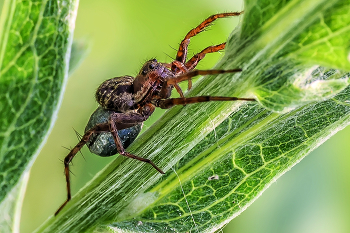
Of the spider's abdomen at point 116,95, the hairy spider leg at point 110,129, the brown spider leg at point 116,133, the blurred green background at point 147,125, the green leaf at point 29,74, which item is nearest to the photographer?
the green leaf at point 29,74

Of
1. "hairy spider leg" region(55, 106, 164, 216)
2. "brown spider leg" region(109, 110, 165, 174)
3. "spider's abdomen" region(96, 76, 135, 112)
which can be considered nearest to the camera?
"brown spider leg" region(109, 110, 165, 174)

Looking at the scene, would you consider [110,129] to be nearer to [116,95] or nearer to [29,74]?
[116,95]

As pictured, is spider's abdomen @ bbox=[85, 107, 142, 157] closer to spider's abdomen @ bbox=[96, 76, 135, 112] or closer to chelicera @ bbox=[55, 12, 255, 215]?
chelicera @ bbox=[55, 12, 255, 215]

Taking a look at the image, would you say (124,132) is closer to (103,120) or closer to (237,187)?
(103,120)

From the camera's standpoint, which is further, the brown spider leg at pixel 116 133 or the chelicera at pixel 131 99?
the chelicera at pixel 131 99

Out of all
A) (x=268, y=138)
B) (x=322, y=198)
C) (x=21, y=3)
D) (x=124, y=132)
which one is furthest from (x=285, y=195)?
(x=21, y=3)

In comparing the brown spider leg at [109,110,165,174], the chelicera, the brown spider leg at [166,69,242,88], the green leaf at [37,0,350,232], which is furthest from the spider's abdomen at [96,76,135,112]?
the green leaf at [37,0,350,232]

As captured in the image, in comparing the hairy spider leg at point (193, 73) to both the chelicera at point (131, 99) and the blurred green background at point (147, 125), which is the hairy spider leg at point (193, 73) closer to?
the chelicera at point (131, 99)

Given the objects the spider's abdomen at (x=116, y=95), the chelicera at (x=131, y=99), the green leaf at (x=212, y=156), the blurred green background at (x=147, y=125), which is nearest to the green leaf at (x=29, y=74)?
the green leaf at (x=212, y=156)
